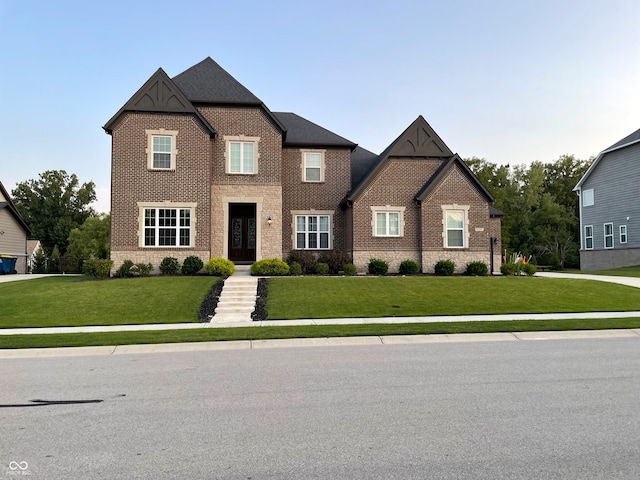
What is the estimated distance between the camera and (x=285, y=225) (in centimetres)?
2600

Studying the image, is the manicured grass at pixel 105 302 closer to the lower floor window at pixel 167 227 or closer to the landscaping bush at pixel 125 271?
the landscaping bush at pixel 125 271

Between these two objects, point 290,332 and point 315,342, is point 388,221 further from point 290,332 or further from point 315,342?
point 315,342

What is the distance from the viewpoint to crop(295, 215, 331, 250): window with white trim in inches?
1026

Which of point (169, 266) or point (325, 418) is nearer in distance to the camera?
point (325, 418)

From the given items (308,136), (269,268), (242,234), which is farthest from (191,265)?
(308,136)

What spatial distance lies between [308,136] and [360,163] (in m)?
4.18

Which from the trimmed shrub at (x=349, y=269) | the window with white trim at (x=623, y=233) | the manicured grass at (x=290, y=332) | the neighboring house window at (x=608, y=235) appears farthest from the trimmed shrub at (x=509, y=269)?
the neighboring house window at (x=608, y=235)

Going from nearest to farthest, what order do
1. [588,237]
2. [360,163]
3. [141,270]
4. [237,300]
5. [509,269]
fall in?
[237,300]
[141,270]
[509,269]
[360,163]
[588,237]

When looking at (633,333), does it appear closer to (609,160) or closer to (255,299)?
(255,299)

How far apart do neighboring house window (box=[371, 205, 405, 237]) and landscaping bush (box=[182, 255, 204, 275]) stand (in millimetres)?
8836

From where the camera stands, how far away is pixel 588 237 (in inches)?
1593

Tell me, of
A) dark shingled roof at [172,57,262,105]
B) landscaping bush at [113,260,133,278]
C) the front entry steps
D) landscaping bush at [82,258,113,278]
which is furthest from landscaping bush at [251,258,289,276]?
dark shingled roof at [172,57,262,105]

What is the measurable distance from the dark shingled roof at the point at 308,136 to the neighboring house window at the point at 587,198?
2514 centimetres

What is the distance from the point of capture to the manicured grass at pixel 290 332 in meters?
10.8
